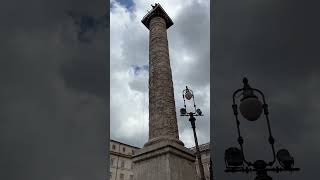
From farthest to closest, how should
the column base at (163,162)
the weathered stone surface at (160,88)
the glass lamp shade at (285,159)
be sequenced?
the weathered stone surface at (160,88)
the column base at (163,162)
the glass lamp shade at (285,159)

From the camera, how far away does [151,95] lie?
18172 millimetres

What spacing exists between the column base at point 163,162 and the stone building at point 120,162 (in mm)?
29778

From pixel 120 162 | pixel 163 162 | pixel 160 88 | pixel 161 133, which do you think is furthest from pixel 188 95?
pixel 120 162

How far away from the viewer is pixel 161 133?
1625cm

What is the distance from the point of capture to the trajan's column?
14930 millimetres

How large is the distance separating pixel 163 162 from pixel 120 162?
3256cm

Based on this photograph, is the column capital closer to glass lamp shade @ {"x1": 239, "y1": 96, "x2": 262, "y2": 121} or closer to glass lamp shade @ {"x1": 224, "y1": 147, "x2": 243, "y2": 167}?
glass lamp shade @ {"x1": 239, "y1": 96, "x2": 262, "y2": 121}

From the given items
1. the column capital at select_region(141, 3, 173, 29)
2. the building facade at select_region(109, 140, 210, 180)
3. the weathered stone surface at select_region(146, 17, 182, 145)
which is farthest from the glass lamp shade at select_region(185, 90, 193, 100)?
the building facade at select_region(109, 140, 210, 180)

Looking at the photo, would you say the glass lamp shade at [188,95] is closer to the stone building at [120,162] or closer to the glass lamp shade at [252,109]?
the glass lamp shade at [252,109]

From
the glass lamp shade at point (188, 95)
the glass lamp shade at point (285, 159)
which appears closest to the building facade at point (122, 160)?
the glass lamp shade at point (188, 95)

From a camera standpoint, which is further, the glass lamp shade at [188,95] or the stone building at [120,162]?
the stone building at [120,162]

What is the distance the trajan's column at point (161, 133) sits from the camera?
14930 mm

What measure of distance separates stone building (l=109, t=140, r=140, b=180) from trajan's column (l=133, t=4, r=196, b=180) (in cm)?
2771

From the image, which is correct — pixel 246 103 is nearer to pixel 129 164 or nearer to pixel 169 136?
pixel 169 136
